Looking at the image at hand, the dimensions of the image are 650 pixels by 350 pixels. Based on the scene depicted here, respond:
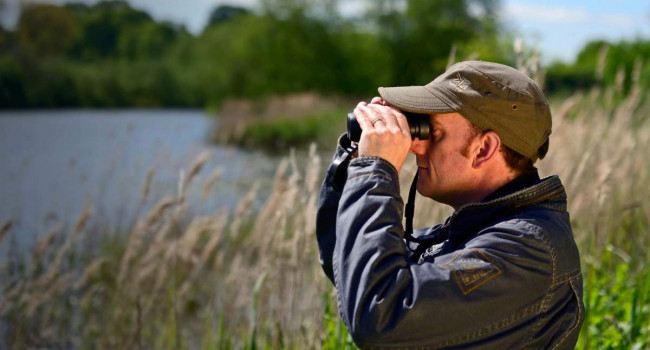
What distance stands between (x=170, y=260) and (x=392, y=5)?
120 ft

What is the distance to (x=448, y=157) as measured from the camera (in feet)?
4.69

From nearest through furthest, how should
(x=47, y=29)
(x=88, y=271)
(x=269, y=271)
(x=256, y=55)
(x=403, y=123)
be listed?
1. (x=403, y=123)
2. (x=269, y=271)
3. (x=88, y=271)
4. (x=47, y=29)
5. (x=256, y=55)

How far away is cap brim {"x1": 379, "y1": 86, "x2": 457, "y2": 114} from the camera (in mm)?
1385

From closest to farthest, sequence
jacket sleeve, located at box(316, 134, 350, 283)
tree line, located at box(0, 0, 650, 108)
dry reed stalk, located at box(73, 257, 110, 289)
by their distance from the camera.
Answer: jacket sleeve, located at box(316, 134, 350, 283), dry reed stalk, located at box(73, 257, 110, 289), tree line, located at box(0, 0, 650, 108)

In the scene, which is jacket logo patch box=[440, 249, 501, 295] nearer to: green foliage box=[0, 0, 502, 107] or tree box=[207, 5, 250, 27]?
green foliage box=[0, 0, 502, 107]

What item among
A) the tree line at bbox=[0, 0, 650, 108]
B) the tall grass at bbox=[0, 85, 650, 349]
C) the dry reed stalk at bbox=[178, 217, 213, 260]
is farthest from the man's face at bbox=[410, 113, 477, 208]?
the tree line at bbox=[0, 0, 650, 108]

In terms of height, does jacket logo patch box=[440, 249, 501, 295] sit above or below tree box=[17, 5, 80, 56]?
above

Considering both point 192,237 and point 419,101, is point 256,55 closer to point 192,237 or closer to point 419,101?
point 192,237

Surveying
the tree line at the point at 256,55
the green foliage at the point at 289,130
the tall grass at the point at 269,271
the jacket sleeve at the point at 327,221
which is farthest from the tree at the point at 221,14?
the jacket sleeve at the point at 327,221

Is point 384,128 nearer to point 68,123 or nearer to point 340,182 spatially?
point 340,182

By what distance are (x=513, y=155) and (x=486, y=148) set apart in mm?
62

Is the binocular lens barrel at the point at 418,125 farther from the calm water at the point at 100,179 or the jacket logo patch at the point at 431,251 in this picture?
the calm water at the point at 100,179

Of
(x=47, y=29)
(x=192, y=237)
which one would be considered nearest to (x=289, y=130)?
(x=47, y=29)

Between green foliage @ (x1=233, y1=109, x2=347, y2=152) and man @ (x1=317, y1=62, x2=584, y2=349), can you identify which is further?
green foliage @ (x1=233, y1=109, x2=347, y2=152)
